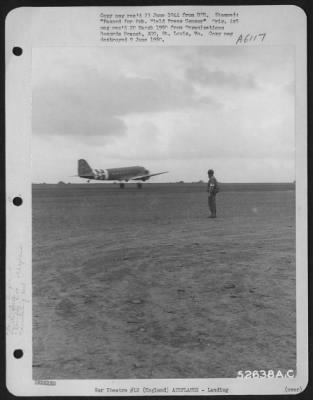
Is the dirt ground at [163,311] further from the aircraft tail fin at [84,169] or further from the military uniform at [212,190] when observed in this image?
the military uniform at [212,190]

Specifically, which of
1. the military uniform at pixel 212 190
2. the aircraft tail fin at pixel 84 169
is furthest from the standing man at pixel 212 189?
the aircraft tail fin at pixel 84 169

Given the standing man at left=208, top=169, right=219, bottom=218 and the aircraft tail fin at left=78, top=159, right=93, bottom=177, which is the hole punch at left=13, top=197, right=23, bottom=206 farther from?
the standing man at left=208, top=169, right=219, bottom=218

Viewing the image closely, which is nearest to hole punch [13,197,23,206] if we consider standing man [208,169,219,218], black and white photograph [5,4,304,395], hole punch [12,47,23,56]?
black and white photograph [5,4,304,395]

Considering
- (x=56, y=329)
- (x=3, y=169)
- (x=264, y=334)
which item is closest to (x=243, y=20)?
(x=3, y=169)

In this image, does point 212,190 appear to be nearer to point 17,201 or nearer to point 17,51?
point 17,201

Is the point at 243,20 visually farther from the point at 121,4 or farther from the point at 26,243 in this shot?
the point at 26,243

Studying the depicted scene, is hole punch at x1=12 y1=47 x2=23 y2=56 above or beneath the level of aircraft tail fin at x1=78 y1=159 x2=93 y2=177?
above

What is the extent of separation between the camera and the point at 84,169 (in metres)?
3.54

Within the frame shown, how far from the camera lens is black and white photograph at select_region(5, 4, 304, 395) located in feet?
9.32

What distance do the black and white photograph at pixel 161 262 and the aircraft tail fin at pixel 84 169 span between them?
0.02 metres

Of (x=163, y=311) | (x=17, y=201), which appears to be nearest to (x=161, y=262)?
(x=163, y=311)

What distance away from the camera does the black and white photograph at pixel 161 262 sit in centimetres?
284

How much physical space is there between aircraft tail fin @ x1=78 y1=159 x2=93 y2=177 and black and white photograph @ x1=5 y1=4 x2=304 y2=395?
0.02m

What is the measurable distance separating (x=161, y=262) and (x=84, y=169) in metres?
1.21
